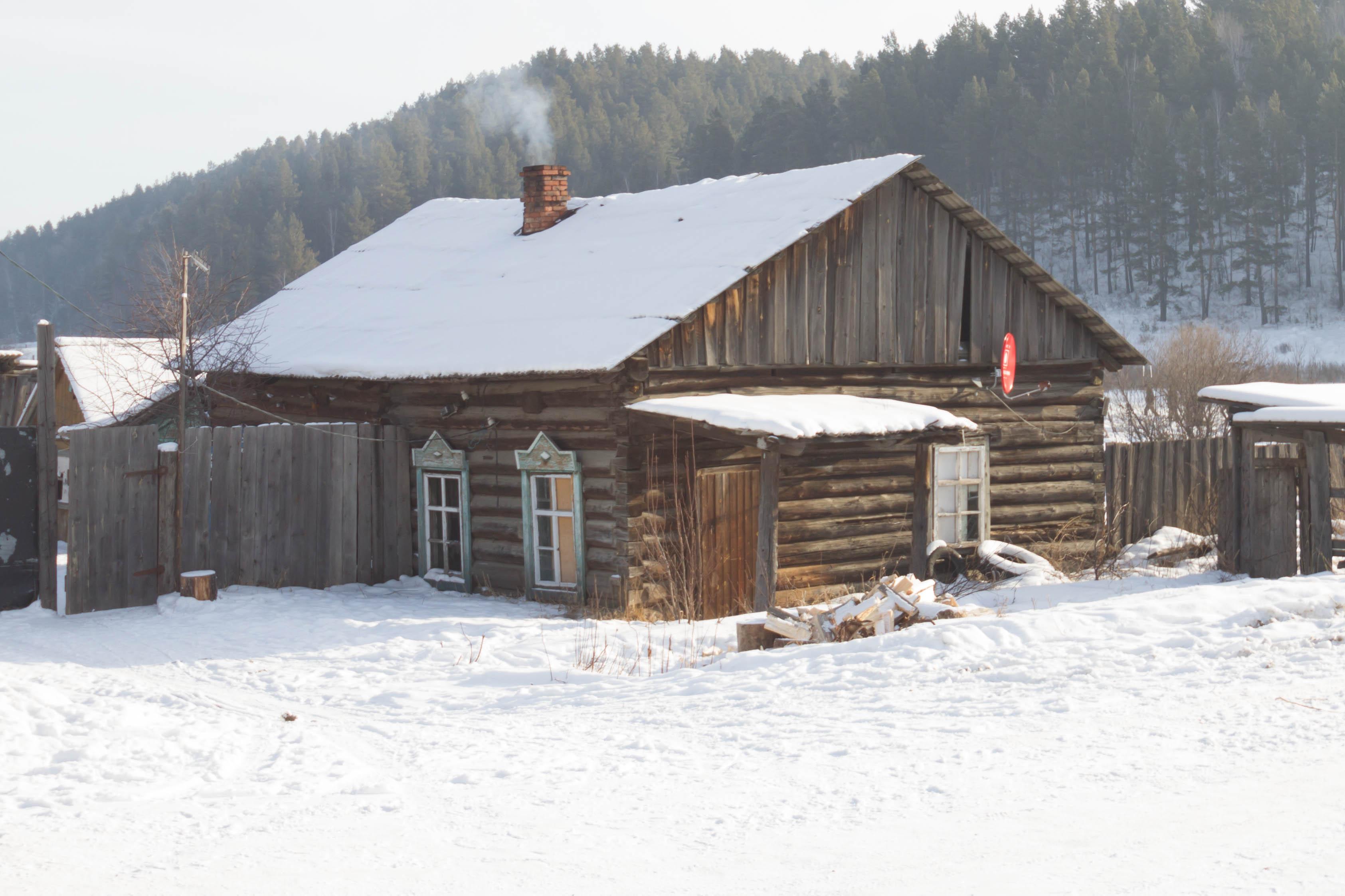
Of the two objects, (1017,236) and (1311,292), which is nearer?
(1311,292)

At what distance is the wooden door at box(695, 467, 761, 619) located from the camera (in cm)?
1373

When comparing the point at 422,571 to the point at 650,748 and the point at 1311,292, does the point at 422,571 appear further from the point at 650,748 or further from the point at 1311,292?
the point at 1311,292

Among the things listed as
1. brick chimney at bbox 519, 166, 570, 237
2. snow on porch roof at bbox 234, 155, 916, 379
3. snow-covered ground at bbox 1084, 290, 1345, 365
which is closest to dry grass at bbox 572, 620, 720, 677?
snow on porch roof at bbox 234, 155, 916, 379

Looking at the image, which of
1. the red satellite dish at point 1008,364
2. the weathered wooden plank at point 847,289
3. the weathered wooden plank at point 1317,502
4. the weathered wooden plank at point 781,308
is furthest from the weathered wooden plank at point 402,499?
the weathered wooden plank at point 1317,502

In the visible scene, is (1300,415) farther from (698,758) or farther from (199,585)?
(199,585)

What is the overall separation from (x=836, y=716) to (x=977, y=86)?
67321 mm

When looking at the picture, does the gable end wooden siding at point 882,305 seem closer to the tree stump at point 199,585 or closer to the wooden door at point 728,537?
the wooden door at point 728,537

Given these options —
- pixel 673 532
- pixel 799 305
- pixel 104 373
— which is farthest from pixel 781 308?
pixel 104 373

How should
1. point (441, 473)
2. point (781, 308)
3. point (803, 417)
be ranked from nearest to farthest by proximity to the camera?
point (803, 417), point (781, 308), point (441, 473)

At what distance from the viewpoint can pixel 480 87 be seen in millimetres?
152000

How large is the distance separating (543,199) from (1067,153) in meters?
53.8

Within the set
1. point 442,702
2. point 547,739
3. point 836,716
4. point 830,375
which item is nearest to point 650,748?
point 547,739

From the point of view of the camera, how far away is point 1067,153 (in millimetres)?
66375

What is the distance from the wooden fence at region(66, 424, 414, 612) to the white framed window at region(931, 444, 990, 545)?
646cm
